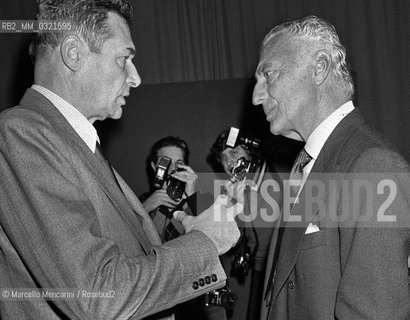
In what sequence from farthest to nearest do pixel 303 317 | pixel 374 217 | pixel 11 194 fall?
pixel 303 317 < pixel 374 217 < pixel 11 194

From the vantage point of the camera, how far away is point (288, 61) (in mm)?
1708

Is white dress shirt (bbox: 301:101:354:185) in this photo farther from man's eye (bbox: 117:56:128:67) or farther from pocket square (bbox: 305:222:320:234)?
man's eye (bbox: 117:56:128:67)

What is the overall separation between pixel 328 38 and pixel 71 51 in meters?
0.80

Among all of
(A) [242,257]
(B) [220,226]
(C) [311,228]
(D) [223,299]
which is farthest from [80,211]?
(A) [242,257]

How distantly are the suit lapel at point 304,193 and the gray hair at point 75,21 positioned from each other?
645 millimetres

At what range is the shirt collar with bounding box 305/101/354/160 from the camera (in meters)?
1.60

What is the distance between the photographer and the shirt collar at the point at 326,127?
1597 millimetres

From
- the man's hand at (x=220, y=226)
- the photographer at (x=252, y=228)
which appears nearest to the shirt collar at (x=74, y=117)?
the man's hand at (x=220, y=226)

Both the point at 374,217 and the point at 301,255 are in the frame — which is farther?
the point at 301,255

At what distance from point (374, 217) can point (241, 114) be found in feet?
8.22

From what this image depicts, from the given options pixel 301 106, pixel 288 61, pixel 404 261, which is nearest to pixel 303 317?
pixel 404 261

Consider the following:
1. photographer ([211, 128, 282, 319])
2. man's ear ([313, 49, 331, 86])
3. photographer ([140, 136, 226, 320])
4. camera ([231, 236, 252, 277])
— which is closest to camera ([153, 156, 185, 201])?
photographer ([140, 136, 226, 320])

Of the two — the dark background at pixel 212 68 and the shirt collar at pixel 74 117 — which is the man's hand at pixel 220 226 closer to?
the shirt collar at pixel 74 117

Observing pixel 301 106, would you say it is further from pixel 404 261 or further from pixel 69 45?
pixel 69 45
